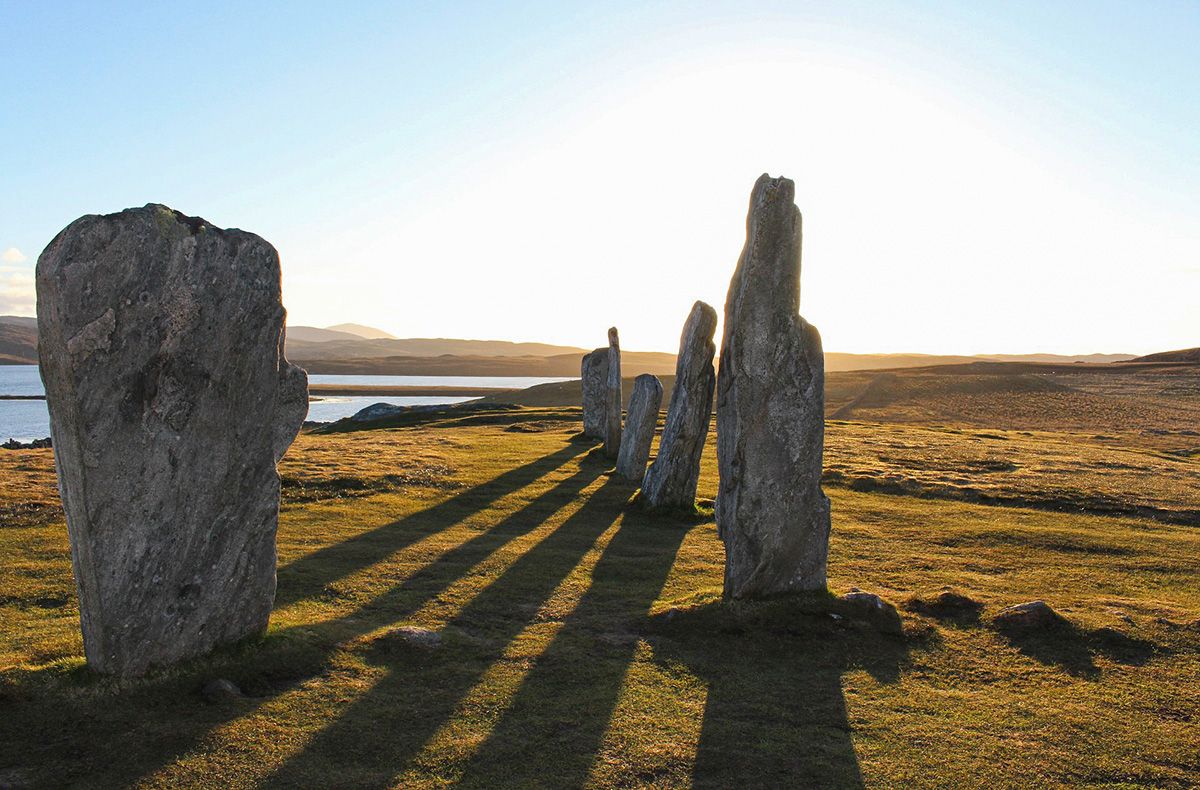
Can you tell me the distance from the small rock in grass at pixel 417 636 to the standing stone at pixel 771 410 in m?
3.99

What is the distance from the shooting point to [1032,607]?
984 centimetres

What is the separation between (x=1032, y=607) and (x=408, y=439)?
24.5m

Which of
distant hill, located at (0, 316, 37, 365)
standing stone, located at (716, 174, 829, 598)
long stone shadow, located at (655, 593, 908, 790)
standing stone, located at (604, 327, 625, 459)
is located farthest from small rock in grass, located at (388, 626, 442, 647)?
distant hill, located at (0, 316, 37, 365)

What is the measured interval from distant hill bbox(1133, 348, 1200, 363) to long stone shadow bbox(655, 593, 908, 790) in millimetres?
92209

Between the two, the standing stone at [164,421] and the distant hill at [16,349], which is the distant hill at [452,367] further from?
the standing stone at [164,421]

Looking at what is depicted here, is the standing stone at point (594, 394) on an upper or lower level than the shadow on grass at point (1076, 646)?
upper

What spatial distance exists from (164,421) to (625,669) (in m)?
5.55

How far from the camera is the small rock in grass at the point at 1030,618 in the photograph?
968 centimetres

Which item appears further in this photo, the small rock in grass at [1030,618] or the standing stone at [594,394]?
the standing stone at [594,394]

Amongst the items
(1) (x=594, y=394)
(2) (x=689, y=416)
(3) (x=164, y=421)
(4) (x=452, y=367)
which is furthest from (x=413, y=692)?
(4) (x=452, y=367)

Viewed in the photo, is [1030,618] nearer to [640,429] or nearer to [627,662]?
[627,662]

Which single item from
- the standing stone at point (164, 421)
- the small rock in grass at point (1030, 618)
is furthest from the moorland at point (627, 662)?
the standing stone at point (164, 421)

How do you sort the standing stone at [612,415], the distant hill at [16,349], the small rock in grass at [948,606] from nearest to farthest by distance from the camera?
the small rock in grass at [948,606] → the standing stone at [612,415] → the distant hill at [16,349]

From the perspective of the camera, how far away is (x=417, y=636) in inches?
350
